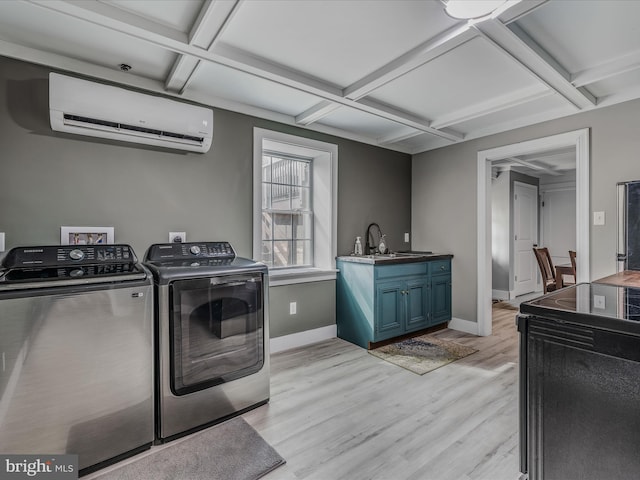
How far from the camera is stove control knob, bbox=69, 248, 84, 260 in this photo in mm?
1930

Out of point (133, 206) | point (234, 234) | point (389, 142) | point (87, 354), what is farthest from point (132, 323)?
point (389, 142)

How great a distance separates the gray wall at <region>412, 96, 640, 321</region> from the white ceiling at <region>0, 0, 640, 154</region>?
0.61ft

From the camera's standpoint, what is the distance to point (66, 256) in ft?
6.31

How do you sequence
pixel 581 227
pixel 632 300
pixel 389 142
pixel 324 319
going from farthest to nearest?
1. pixel 389 142
2. pixel 324 319
3. pixel 581 227
4. pixel 632 300

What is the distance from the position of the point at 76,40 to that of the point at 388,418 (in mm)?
3030

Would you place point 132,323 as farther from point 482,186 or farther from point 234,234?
point 482,186

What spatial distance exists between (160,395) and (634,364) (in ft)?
6.82

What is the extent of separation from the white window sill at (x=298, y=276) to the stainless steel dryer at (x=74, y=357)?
1501mm

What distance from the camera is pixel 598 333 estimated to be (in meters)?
0.94

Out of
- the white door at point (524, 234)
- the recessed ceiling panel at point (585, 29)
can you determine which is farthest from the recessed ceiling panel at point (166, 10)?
the white door at point (524, 234)

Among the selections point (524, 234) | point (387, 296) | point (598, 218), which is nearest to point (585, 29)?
point (598, 218)

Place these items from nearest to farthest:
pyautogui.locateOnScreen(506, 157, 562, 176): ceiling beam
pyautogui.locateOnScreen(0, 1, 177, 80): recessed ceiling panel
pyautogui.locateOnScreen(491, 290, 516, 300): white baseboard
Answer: pyautogui.locateOnScreen(0, 1, 177, 80): recessed ceiling panel → pyautogui.locateOnScreen(506, 157, 562, 176): ceiling beam → pyautogui.locateOnScreen(491, 290, 516, 300): white baseboard

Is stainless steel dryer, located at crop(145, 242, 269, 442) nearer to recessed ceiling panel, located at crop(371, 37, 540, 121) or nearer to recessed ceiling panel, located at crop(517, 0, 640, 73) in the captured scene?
recessed ceiling panel, located at crop(371, 37, 540, 121)

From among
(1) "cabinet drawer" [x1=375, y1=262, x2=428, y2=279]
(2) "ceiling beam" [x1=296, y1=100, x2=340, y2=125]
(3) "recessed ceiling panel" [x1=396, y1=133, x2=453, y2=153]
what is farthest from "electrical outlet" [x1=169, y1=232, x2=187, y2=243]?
(3) "recessed ceiling panel" [x1=396, y1=133, x2=453, y2=153]
